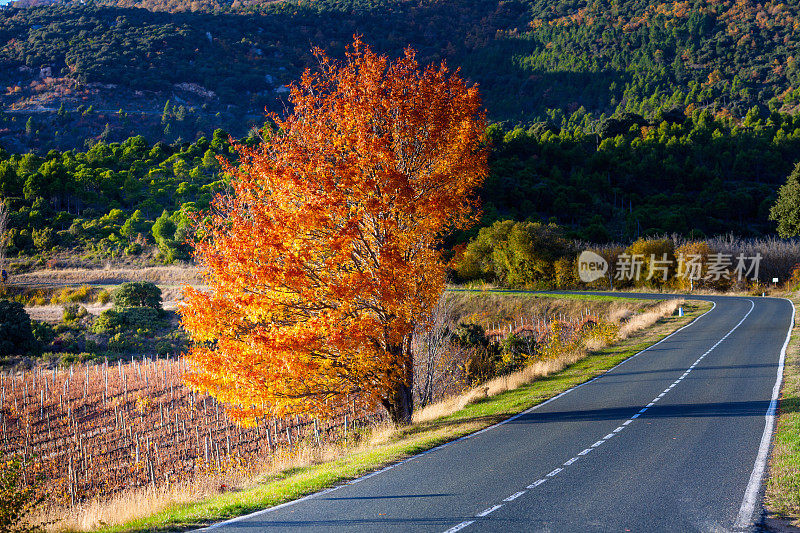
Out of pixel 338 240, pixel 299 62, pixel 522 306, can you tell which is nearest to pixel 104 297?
pixel 522 306

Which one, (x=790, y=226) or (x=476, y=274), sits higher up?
(x=790, y=226)

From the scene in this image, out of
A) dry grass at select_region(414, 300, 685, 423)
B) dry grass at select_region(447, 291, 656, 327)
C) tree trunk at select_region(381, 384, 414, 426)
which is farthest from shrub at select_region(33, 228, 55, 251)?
tree trunk at select_region(381, 384, 414, 426)

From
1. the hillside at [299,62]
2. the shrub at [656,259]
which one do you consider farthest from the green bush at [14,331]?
the hillside at [299,62]

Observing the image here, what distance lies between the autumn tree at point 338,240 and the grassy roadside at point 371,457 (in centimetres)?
179

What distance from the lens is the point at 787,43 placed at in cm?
11569

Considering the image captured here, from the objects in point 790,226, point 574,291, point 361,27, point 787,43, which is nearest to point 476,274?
point 574,291

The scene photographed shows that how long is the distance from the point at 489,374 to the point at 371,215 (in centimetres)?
1314

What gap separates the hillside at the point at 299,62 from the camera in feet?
354

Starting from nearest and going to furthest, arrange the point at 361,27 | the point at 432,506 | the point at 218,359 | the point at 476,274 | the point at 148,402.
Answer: the point at 432,506 < the point at 218,359 < the point at 148,402 < the point at 476,274 < the point at 361,27

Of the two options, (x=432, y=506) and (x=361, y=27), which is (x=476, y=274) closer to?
(x=432, y=506)

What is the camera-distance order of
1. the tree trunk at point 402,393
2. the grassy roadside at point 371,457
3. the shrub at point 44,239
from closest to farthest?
the grassy roadside at point 371,457 → the tree trunk at point 402,393 → the shrub at point 44,239

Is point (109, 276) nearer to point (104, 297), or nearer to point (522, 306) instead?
point (104, 297)

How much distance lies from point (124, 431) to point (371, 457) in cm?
1138

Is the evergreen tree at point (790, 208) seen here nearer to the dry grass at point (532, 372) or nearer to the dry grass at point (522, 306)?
the dry grass at point (522, 306)
